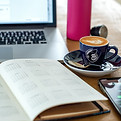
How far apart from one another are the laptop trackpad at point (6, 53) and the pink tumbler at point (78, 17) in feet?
0.78

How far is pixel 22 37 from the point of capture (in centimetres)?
109

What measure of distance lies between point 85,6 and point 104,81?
35 centimetres

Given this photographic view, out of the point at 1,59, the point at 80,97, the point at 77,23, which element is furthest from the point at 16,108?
the point at 77,23

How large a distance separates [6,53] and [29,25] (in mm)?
197

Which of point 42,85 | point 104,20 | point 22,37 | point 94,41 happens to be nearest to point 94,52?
point 94,41

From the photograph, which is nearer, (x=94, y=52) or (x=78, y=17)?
(x=94, y=52)

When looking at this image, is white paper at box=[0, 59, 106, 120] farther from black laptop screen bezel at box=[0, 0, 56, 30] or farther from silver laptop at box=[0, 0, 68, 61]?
black laptop screen bezel at box=[0, 0, 56, 30]

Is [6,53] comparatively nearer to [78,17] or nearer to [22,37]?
[22,37]

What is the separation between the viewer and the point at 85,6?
1.08 metres

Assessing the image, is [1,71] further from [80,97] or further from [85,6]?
[85,6]

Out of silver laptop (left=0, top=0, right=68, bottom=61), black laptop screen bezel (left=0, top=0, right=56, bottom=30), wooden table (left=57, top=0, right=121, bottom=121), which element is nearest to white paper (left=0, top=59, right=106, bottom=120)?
wooden table (left=57, top=0, right=121, bottom=121)

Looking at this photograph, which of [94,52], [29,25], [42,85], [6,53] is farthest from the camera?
[29,25]

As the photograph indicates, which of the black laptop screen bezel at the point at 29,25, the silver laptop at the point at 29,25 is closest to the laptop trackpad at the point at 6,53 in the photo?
the silver laptop at the point at 29,25

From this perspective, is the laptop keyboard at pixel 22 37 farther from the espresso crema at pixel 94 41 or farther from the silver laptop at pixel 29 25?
the espresso crema at pixel 94 41
